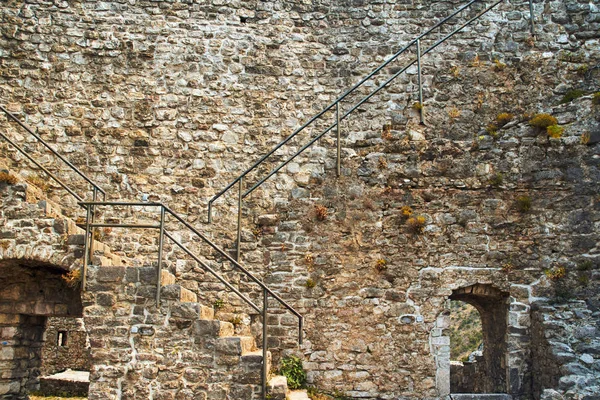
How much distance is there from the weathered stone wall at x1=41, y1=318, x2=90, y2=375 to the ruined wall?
785 centimetres

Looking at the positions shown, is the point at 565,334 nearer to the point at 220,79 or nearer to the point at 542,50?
the point at 542,50

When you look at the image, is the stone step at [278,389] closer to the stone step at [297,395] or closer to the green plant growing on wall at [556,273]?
the stone step at [297,395]

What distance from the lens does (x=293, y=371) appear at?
937 cm

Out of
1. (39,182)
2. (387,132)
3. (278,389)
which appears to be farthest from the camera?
(39,182)

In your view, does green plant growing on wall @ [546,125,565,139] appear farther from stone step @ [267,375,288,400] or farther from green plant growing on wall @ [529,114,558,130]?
stone step @ [267,375,288,400]

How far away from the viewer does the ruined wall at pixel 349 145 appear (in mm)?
9594

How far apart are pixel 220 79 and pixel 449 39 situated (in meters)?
4.17

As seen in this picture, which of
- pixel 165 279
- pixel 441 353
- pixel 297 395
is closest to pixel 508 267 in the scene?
pixel 441 353

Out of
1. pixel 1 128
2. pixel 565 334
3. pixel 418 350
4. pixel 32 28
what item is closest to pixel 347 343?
pixel 418 350

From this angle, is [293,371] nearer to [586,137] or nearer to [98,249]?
[98,249]

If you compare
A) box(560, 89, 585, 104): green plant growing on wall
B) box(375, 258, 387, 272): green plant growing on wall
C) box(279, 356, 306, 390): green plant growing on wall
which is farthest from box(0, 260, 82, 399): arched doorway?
box(560, 89, 585, 104): green plant growing on wall

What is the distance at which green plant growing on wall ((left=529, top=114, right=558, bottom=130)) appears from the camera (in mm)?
10133

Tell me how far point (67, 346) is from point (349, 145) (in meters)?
10.8

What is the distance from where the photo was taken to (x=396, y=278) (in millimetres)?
9703
